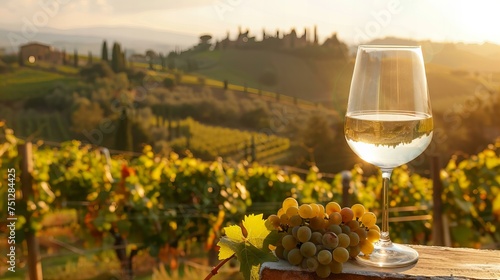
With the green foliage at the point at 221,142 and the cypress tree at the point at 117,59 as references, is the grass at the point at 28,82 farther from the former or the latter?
the green foliage at the point at 221,142

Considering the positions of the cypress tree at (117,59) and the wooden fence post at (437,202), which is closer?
the wooden fence post at (437,202)

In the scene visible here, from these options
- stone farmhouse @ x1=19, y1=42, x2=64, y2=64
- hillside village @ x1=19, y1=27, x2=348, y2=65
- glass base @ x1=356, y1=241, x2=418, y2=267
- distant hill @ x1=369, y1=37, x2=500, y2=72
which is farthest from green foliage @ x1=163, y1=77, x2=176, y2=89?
glass base @ x1=356, y1=241, x2=418, y2=267

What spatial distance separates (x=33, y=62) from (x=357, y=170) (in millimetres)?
6932

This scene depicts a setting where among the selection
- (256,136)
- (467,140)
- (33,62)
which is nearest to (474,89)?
(467,140)

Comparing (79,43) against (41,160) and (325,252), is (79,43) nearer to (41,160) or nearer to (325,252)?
(41,160)

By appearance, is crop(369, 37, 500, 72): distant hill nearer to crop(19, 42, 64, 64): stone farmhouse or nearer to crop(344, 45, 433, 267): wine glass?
crop(19, 42, 64, 64): stone farmhouse

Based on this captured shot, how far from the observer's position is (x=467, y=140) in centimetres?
859

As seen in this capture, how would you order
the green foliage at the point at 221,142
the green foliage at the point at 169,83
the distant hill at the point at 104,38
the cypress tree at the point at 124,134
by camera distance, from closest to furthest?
the cypress tree at the point at 124,134 → the green foliage at the point at 221,142 → the distant hill at the point at 104,38 → the green foliage at the point at 169,83

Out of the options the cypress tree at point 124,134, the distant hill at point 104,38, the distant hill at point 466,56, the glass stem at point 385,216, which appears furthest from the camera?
the distant hill at point 104,38

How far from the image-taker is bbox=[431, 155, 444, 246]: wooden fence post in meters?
4.08

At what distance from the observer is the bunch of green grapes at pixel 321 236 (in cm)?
133

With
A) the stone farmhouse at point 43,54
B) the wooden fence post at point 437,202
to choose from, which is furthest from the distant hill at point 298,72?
the wooden fence post at point 437,202

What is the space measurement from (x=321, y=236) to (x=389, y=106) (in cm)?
30

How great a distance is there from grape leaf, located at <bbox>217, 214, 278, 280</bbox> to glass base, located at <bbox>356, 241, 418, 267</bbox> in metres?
0.20
